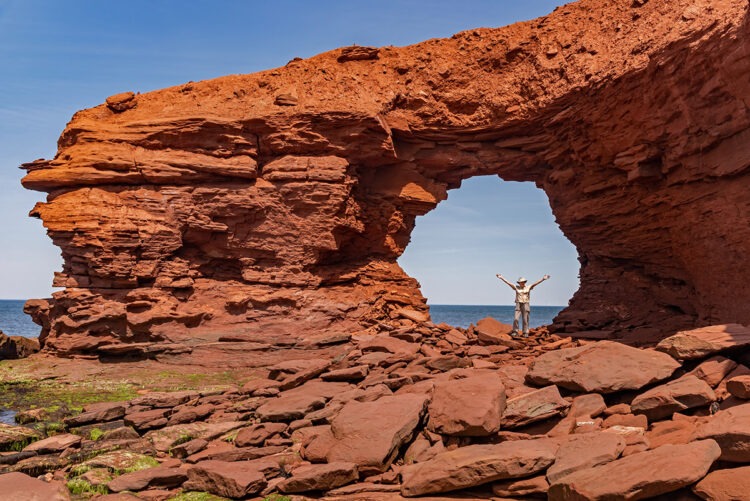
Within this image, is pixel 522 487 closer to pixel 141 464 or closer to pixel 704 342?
pixel 704 342

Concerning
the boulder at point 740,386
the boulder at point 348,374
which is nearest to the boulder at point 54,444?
the boulder at point 348,374

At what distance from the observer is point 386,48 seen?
20.4 meters

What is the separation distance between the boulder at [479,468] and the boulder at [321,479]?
0.81 m

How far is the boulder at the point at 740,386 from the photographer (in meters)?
7.47

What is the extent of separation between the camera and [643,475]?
577cm

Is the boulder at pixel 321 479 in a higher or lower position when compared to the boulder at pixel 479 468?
lower

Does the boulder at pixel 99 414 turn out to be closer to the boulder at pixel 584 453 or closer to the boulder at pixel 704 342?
the boulder at pixel 584 453

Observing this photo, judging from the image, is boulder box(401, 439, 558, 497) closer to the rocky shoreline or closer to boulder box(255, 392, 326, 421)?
the rocky shoreline

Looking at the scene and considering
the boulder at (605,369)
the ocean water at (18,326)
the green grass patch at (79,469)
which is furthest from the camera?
the ocean water at (18,326)

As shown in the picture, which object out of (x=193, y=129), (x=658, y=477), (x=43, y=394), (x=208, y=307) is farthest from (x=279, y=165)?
(x=658, y=477)

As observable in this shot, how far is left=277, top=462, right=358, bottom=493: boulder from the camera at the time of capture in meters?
7.27

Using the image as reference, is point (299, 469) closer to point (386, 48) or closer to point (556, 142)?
point (556, 142)

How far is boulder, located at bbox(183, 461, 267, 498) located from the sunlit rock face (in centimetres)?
967

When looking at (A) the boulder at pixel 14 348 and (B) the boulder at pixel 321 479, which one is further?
(A) the boulder at pixel 14 348
